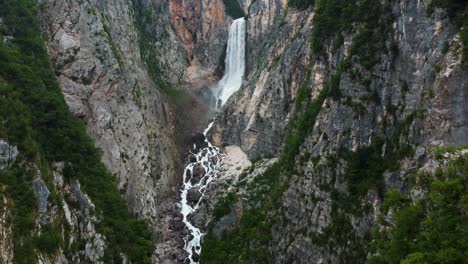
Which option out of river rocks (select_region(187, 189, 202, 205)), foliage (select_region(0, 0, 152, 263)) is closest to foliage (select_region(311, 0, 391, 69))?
river rocks (select_region(187, 189, 202, 205))

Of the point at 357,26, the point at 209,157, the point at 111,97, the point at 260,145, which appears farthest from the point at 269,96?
the point at 357,26

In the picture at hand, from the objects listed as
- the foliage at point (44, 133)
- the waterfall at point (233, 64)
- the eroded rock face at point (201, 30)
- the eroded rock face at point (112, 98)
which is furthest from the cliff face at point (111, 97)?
the eroded rock face at point (201, 30)

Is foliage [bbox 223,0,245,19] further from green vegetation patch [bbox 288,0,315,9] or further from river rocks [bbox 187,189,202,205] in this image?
river rocks [bbox 187,189,202,205]

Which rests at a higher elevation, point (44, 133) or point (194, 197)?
point (44, 133)

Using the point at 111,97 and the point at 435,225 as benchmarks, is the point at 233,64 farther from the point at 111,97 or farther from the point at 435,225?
the point at 435,225

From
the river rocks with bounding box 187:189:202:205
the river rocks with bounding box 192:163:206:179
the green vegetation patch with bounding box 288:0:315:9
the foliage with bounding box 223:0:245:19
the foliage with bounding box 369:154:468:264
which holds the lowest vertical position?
the river rocks with bounding box 187:189:202:205

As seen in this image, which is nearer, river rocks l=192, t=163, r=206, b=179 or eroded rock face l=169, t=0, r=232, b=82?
river rocks l=192, t=163, r=206, b=179
